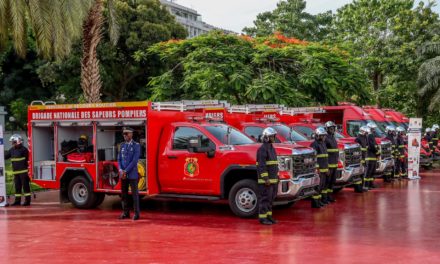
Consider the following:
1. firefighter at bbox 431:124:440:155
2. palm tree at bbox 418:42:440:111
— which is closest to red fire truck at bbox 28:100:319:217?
firefighter at bbox 431:124:440:155

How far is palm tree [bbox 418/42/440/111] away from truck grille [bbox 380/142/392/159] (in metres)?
9.96

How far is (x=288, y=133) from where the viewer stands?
49.0 ft

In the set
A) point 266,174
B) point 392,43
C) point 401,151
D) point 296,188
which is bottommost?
point 296,188

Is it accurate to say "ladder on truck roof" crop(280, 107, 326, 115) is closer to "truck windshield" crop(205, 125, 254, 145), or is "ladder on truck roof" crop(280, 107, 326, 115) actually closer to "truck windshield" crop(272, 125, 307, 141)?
"truck windshield" crop(272, 125, 307, 141)

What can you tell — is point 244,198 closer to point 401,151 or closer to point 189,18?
point 401,151

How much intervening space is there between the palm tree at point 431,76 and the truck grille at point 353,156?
13143 mm

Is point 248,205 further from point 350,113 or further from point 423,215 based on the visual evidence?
point 350,113

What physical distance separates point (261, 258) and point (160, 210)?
5.48m

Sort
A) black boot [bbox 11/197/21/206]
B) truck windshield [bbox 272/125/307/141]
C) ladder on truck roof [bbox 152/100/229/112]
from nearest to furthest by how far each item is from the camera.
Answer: ladder on truck roof [bbox 152/100/229/112] < black boot [bbox 11/197/21/206] < truck windshield [bbox 272/125/307/141]

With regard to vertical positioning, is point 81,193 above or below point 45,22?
below

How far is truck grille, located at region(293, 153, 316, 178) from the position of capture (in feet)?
38.8

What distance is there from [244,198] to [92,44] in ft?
33.2

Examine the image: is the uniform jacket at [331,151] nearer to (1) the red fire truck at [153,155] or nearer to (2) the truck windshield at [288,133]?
(1) the red fire truck at [153,155]

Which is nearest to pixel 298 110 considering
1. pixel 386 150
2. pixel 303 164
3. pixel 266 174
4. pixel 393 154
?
pixel 386 150
